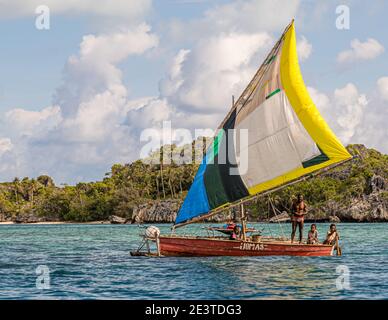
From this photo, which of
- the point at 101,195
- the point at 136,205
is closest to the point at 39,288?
the point at 136,205

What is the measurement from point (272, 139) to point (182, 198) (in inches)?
5238

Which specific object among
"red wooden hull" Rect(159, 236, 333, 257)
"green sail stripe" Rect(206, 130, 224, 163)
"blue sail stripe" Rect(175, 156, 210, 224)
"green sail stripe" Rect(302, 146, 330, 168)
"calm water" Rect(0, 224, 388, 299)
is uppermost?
"green sail stripe" Rect(206, 130, 224, 163)

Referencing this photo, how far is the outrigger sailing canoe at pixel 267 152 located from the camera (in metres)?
36.2

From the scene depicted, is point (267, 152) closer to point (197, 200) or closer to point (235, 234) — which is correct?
point (197, 200)

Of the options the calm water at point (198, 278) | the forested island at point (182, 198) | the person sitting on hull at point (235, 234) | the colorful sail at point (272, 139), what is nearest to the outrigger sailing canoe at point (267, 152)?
the colorful sail at point (272, 139)

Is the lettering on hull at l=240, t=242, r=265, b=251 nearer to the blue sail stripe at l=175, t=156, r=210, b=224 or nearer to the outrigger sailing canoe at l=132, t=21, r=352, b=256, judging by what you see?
the outrigger sailing canoe at l=132, t=21, r=352, b=256

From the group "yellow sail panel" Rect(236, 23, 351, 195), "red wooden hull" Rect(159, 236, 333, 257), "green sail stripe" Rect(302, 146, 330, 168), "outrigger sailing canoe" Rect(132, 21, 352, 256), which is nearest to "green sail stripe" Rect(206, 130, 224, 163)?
"outrigger sailing canoe" Rect(132, 21, 352, 256)

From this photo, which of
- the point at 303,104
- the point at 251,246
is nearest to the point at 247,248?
the point at 251,246

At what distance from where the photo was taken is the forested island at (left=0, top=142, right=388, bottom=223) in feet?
476

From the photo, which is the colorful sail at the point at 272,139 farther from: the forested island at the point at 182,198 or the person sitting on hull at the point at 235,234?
the forested island at the point at 182,198

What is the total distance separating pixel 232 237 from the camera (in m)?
38.7

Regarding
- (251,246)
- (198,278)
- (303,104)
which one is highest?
(303,104)

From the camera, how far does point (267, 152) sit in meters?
37.0

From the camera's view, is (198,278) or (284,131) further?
(284,131)
